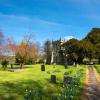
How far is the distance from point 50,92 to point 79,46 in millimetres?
81740

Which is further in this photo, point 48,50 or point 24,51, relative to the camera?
point 48,50

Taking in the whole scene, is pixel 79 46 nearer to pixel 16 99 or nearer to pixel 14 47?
pixel 14 47

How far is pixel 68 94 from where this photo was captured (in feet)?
60.5

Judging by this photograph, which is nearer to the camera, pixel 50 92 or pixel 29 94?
pixel 29 94

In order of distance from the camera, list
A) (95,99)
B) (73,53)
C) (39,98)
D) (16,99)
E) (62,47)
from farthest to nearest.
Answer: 1. (62,47)
2. (73,53)
3. (95,99)
4. (16,99)
5. (39,98)

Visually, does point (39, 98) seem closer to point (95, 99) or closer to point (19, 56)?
point (95, 99)

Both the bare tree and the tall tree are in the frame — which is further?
the tall tree

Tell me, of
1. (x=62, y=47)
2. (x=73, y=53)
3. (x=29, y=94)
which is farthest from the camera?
(x=62, y=47)

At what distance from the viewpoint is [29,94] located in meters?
15.1

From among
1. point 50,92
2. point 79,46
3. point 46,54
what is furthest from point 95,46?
point 50,92

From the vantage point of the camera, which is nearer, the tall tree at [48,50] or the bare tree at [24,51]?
the bare tree at [24,51]

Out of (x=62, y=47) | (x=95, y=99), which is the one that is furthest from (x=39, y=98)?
(x=62, y=47)

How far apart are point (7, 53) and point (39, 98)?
223 ft

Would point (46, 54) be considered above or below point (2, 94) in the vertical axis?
above
